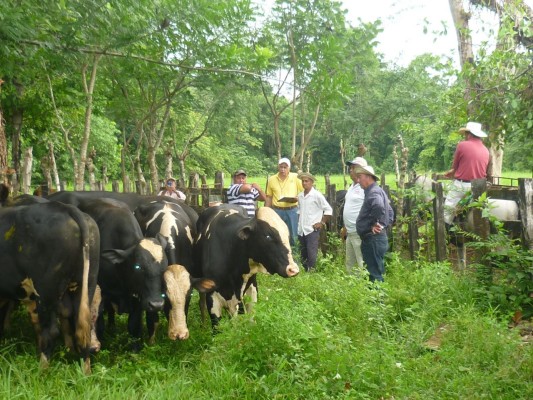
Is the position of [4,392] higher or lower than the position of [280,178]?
lower


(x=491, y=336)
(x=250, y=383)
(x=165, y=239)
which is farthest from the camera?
(x=165, y=239)

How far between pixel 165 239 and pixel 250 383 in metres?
2.03

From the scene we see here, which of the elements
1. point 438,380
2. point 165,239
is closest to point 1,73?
point 165,239

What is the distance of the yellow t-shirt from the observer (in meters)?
8.87

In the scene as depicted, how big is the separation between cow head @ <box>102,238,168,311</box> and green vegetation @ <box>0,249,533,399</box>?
0.50 metres

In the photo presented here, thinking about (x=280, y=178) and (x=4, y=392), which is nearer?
(x=4, y=392)

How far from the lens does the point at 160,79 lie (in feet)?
39.5

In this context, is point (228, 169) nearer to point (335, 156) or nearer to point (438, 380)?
point (335, 156)

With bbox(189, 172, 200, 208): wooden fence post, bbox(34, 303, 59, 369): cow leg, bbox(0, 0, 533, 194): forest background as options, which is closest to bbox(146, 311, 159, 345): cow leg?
bbox(34, 303, 59, 369): cow leg

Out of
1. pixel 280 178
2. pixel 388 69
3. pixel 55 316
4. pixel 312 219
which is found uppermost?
pixel 388 69

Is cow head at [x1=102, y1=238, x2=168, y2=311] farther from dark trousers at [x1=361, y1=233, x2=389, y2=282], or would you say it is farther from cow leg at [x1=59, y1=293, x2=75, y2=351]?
dark trousers at [x1=361, y1=233, x2=389, y2=282]

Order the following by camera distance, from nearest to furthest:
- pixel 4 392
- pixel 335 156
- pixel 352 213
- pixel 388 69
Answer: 1. pixel 4 392
2. pixel 352 213
3. pixel 388 69
4. pixel 335 156

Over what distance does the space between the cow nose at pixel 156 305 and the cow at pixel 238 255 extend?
34.3 inches

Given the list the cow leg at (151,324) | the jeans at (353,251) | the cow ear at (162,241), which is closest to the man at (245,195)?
the jeans at (353,251)
